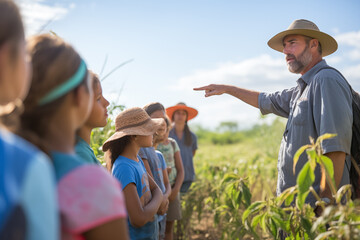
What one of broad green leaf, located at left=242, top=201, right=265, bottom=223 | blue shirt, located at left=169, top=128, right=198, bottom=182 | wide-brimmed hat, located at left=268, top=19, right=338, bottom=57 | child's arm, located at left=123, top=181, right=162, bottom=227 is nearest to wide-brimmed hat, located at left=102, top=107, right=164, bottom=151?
child's arm, located at left=123, top=181, right=162, bottom=227

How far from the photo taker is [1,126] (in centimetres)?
97

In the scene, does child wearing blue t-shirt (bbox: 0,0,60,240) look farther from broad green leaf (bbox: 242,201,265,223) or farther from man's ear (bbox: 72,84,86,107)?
broad green leaf (bbox: 242,201,265,223)

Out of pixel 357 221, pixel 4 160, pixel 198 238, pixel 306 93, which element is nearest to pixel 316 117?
pixel 306 93

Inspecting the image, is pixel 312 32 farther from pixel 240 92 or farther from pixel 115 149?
pixel 115 149

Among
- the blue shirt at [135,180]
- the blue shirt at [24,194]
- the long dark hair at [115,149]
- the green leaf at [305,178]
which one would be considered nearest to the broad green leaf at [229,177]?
the blue shirt at [135,180]

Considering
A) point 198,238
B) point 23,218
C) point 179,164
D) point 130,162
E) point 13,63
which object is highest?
point 13,63

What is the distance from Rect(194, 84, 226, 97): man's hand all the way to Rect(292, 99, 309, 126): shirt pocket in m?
0.74

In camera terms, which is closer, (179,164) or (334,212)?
(334,212)

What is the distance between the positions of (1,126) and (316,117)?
79.8 inches

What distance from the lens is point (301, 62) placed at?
2.86 meters

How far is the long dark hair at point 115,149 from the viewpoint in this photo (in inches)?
94.7

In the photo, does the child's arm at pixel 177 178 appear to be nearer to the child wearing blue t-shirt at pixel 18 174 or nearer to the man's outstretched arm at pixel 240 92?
the man's outstretched arm at pixel 240 92

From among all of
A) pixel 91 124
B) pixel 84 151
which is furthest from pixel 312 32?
pixel 84 151

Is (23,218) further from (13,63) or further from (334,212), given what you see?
(334,212)
